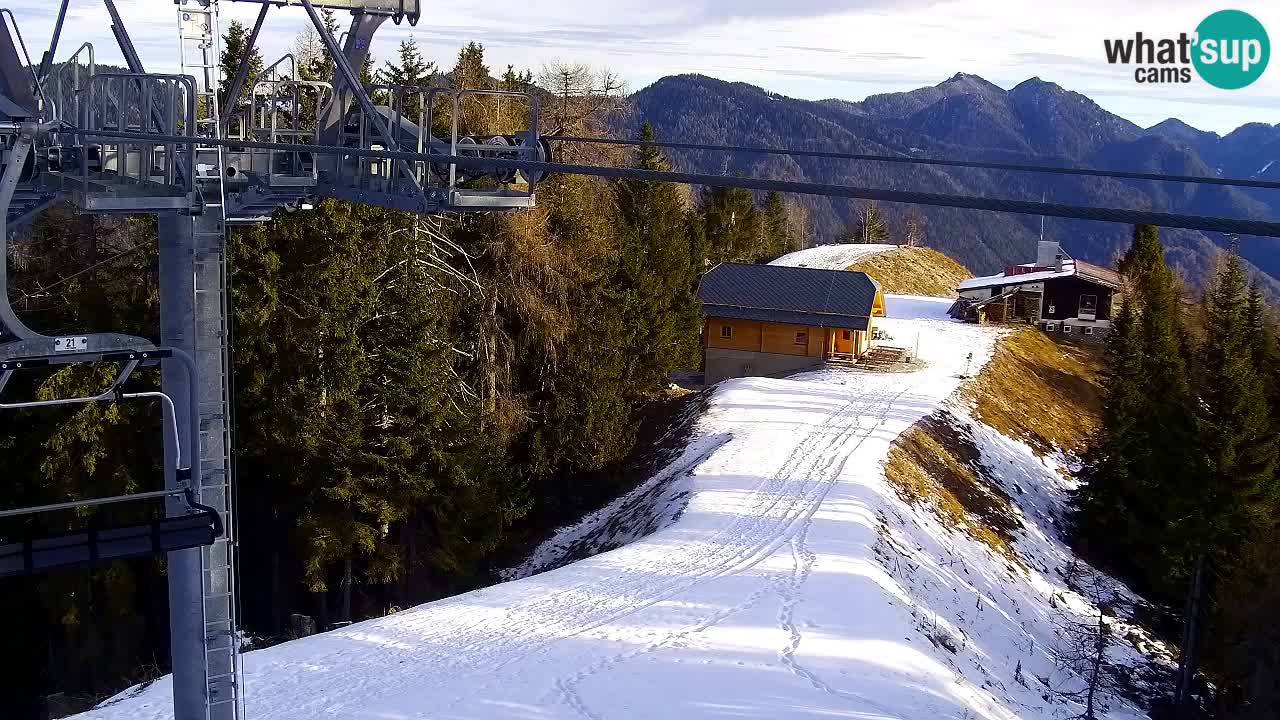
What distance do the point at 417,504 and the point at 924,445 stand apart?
15825mm

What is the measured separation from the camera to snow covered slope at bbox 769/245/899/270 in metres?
76.9

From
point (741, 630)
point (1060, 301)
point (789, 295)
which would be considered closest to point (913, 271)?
point (1060, 301)

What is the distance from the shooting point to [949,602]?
24.1 metres

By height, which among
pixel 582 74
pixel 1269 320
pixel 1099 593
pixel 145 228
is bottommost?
pixel 1099 593

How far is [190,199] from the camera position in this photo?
10.9 metres

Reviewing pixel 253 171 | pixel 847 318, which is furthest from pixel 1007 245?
pixel 253 171

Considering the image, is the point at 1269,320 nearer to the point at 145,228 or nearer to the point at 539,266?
the point at 539,266

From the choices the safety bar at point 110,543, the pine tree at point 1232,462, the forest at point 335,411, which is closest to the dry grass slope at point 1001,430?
the pine tree at point 1232,462

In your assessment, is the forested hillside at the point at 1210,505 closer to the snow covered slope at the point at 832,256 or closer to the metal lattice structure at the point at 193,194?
the metal lattice structure at the point at 193,194

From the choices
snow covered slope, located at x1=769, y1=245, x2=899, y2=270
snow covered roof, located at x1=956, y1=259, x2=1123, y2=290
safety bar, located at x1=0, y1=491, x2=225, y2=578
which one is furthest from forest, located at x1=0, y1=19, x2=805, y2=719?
snow covered slope, located at x1=769, y1=245, x2=899, y2=270

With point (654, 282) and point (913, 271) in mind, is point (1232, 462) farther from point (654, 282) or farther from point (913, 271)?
point (913, 271)

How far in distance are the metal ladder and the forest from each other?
1700 cm

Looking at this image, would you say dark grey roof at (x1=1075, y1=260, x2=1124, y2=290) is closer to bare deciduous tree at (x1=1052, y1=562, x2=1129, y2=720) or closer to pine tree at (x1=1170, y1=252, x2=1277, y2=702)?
bare deciduous tree at (x1=1052, y1=562, x2=1129, y2=720)

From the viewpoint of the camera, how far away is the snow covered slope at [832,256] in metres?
76.9
